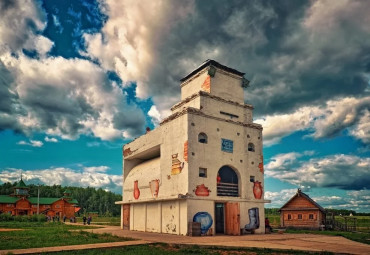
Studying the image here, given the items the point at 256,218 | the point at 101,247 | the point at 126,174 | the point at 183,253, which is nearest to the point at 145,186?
the point at 126,174

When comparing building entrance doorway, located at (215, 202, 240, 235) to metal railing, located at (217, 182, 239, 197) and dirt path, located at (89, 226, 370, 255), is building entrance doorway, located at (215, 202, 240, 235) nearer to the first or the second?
metal railing, located at (217, 182, 239, 197)

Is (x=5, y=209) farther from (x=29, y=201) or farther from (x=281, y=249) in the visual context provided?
(x=281, y=249)

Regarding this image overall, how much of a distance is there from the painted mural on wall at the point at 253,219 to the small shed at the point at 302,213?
14.8 metres

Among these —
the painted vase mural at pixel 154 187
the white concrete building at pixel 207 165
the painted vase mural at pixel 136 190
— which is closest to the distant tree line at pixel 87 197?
the painted vase mural at pixel 136 190

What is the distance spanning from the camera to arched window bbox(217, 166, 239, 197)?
27.5 meters

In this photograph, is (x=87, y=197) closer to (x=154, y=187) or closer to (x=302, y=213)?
(x=302, y=213)

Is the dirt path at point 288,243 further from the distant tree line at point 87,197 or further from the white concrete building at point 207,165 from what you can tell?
the distant tree line at point 87,197

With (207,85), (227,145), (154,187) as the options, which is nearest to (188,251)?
(227,145)

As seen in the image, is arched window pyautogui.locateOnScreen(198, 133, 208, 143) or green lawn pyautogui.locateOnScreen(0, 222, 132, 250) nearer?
green lawn pyautogui.locateOnScreen(0, 222, 132, 250)

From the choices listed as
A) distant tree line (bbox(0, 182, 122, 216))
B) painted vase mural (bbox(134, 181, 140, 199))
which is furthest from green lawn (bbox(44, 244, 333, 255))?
distant tree line (bbox(0, 182, 122, 216))

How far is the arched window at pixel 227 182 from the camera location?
27.5 meters

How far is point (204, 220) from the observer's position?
82.3 ft

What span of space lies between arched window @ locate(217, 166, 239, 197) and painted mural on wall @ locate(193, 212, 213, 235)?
259 centimetres

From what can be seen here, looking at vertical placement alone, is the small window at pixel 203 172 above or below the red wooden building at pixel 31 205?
above
